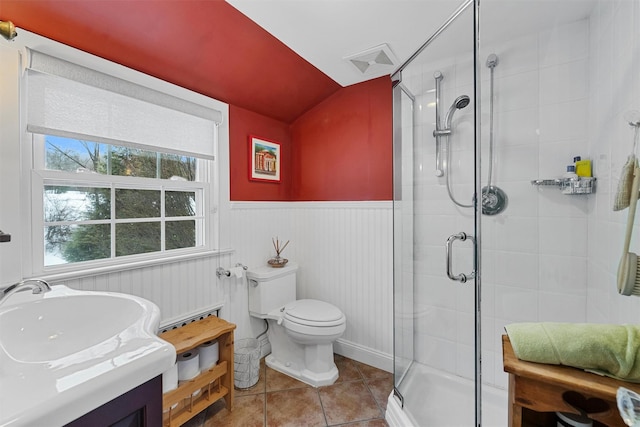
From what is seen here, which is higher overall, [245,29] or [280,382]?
[245,29]

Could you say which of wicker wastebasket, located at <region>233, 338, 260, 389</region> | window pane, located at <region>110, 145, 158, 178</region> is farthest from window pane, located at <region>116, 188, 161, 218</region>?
wicker wastebasket, located at <region>233, 338, 260, 389</region>

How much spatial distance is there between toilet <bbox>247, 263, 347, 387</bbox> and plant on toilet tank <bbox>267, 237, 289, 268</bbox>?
0.13 ft

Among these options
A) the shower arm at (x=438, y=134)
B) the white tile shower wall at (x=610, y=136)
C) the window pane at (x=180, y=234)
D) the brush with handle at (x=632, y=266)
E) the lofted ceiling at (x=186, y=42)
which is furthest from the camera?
the window pane at (x=180, y=234)

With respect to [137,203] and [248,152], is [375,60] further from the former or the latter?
[137,203]

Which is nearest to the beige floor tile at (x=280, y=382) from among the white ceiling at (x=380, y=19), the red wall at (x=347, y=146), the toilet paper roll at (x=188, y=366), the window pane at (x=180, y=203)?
the toilet paper roll at (x=188, y=366)

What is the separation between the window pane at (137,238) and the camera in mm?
1542

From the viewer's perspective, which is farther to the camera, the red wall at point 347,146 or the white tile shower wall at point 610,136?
the red wall at point 347,146

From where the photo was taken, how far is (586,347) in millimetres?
651

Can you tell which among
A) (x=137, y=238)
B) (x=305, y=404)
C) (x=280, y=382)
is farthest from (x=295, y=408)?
(x=137, y=238)

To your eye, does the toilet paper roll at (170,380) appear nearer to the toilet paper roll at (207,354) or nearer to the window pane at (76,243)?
the toilet paper roll at (207,354)

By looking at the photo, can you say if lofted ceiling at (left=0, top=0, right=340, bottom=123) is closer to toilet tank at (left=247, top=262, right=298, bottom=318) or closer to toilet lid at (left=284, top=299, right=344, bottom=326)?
toilet tank at (left=247, top=262, right=298, bottom=318)

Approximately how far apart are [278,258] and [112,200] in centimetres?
120

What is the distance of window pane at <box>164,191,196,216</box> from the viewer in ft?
5.81

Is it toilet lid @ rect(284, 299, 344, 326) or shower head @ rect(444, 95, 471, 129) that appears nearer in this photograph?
shower head @ rect(444, 95, 471, 129)
